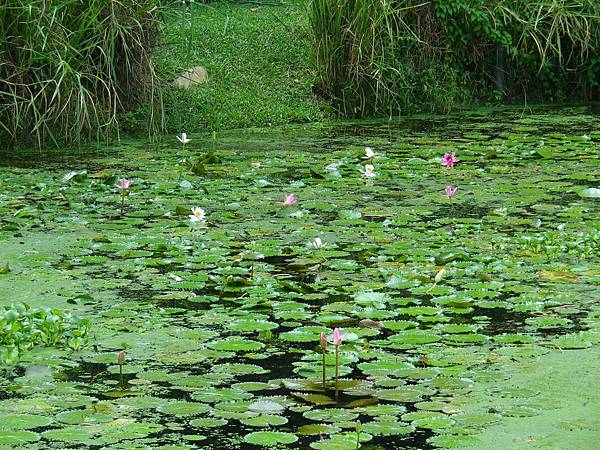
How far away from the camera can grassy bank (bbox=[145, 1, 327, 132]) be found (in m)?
7.97

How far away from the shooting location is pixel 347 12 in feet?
26.7

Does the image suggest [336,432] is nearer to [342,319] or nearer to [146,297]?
[342,319]

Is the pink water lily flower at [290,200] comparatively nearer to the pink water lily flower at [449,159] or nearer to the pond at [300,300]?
the pond at [300,300]

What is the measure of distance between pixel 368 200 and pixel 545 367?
8.23 feet

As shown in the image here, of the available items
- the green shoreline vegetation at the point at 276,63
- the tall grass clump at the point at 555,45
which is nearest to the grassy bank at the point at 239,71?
the green shoreline vegetation at the point at 276,63

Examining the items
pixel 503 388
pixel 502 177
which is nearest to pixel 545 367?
pixel 503 388

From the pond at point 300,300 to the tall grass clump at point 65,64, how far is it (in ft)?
1.11

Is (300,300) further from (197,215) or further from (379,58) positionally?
(379,58)

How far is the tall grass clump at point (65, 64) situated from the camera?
266 inches

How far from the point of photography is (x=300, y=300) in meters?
3.85

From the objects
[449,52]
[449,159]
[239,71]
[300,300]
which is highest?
[449,52]

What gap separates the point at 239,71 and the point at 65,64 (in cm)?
226

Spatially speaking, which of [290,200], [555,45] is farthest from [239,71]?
[290,200]

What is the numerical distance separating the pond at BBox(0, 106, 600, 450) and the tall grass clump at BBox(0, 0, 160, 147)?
13.3 inches
